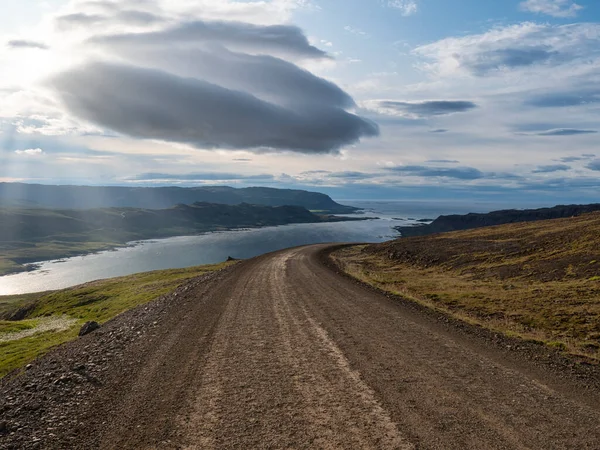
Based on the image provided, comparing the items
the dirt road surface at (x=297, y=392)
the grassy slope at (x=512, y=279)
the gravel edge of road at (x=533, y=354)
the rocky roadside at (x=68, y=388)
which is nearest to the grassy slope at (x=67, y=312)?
the rocky roadside at (x=68, y=388)

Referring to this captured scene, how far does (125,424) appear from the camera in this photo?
887cm

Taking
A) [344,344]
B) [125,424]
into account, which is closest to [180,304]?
[344,344]

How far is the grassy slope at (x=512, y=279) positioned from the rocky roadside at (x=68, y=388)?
15490 mm

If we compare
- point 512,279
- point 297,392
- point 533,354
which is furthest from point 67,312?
point 533,354

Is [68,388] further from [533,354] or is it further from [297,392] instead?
[533,354]

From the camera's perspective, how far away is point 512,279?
30.1 meters

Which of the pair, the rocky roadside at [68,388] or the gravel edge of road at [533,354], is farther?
the gravel edge of road at [533,354]

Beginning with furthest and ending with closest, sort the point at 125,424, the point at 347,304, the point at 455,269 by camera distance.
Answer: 1. the point at 455,269
2. the point at 347,304
3. the point at 125,424

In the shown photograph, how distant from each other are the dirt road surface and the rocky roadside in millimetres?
52

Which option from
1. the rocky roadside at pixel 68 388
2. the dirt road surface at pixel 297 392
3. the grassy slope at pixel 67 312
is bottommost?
the grassy slope at pixel 67 312

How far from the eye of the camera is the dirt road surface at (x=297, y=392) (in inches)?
320

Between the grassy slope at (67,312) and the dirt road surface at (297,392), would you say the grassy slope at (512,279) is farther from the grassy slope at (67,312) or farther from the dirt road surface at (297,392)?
the grassy slope at (67,312)

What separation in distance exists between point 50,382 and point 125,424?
4951mm

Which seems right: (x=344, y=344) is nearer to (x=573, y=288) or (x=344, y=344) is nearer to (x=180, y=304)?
(x=180, y=304)
